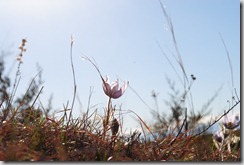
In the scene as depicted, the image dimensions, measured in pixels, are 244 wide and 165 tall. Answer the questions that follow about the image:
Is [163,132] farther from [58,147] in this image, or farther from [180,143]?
[58,147]

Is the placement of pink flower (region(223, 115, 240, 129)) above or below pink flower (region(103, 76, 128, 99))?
below

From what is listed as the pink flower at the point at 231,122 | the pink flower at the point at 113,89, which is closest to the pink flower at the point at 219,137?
the pink flower at the point at 231,122

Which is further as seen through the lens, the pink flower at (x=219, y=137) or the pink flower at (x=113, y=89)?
the pink flower at (x=219, y=137)

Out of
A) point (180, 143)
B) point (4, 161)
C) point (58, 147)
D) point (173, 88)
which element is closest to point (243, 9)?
point (180, 143)

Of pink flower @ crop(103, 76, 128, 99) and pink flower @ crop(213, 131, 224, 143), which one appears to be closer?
pink flower @ crop(103, 76, 128, 99)

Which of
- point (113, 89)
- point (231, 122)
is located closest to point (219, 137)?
point (231, 122)

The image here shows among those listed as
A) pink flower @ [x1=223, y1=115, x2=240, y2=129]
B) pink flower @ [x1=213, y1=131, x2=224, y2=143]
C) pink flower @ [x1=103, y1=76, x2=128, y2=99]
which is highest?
pink flower @ [x1=103, y1=76, x2=128, y2=99]

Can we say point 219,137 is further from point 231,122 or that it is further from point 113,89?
point 113,89

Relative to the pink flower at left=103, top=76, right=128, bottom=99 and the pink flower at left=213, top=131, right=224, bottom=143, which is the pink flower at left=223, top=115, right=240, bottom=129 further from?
the pink flower at left=103, top=76, right=128, bottom=99

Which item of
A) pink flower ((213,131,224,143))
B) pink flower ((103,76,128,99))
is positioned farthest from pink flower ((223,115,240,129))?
pink flower ((103,76,128,99))

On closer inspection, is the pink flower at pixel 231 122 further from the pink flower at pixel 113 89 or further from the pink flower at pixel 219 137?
the pink flower at pixel 113 89

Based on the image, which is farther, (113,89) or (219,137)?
(219,137)
